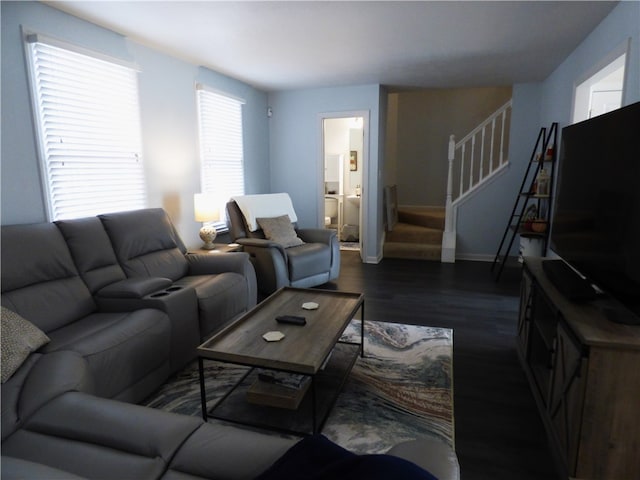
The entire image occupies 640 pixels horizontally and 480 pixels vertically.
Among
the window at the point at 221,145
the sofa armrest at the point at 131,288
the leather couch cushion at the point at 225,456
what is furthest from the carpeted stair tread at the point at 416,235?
the leather couch cushion at the point at 225,456

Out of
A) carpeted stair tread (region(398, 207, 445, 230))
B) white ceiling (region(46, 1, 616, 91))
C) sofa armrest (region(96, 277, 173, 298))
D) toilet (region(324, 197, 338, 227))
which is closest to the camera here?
sofa armrest (region(96, 277, 173, 298))

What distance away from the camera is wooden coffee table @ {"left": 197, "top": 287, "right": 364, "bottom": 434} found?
1850 mm

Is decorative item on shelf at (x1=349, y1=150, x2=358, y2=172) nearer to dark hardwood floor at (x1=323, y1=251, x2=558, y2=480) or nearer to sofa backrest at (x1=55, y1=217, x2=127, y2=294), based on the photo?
dark hardwood floor at (x1=323, y1=251, x2=558, y2=480)

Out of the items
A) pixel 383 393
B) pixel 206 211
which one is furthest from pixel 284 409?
pixel 206 211

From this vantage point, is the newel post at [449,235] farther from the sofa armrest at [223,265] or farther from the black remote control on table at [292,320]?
the black remote control on table at [292,320]

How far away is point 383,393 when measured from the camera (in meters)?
2.31

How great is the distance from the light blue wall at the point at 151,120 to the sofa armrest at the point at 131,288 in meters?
0.76

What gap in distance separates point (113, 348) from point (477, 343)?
2.45 meters

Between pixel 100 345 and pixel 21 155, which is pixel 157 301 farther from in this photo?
pixel 21 155

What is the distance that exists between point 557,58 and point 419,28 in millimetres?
1840

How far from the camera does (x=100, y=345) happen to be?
194cm

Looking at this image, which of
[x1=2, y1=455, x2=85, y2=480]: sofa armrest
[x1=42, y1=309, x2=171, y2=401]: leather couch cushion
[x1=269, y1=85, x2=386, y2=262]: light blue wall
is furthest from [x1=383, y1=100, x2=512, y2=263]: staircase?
[x1=2, y1=455, x2=85, y2=480]: sofa armrest

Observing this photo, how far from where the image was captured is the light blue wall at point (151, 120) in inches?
96.9

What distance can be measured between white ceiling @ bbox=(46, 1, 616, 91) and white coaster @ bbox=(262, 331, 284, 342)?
2.11 meters
